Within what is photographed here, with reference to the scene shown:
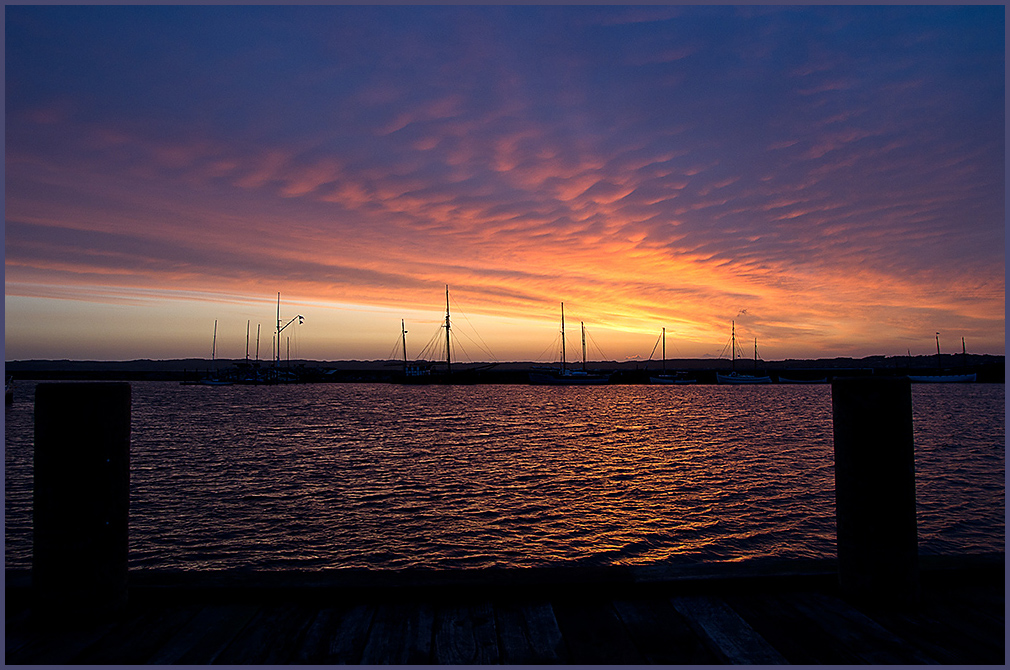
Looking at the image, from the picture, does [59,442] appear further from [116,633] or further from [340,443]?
[340,443]

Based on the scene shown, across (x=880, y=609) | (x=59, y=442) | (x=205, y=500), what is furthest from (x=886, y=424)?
(x=205, y=500)

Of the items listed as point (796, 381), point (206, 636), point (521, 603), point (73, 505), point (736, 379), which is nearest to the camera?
point (206, 636)

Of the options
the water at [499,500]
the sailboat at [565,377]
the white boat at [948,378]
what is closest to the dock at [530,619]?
the water at [499,500]

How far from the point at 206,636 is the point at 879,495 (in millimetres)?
4356

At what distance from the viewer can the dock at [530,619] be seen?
340 centimetres

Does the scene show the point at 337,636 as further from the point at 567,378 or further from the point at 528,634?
the point at 567,378

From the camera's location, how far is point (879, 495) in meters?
3.94

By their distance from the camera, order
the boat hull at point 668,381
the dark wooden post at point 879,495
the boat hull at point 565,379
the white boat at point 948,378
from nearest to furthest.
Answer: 1. the dark wooden post at point 879,495
2. the white boat at point 948,378
3. the boat hull at point 565,379
4. the boat hull at point 668,381

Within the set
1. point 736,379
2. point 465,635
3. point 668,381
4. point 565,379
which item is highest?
point 465,635

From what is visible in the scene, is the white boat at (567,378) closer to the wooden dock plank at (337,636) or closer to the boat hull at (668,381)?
the boat hull at (668,381)

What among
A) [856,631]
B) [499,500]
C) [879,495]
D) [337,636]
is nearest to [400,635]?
[337,636]

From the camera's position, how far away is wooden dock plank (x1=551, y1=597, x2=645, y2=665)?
3.38m

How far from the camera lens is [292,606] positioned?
3951mm

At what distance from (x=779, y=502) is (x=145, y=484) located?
1722 cm
